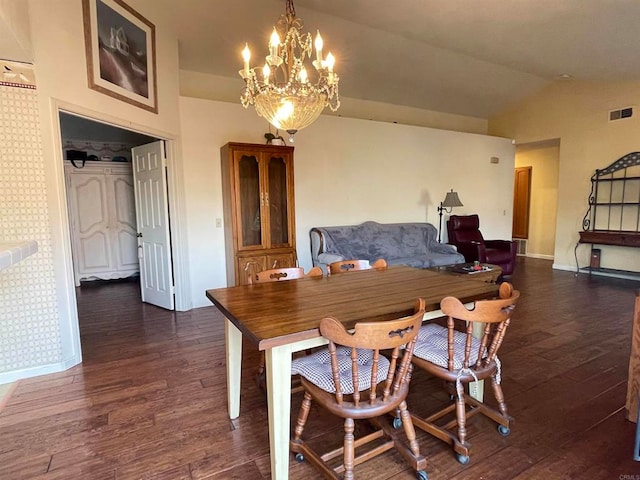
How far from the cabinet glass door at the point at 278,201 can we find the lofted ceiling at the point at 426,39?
1.52 metres

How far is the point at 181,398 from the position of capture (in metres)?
2.37

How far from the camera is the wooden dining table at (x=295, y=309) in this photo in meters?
1.47

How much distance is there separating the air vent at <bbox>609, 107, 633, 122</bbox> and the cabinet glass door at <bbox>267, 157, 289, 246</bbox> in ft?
18.2

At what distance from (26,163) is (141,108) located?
1.25 m

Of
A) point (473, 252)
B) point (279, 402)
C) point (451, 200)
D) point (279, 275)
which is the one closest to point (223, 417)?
point (279, 402)

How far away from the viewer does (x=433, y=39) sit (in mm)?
4531

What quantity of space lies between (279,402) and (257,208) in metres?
3.10

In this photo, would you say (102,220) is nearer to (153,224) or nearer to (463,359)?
(153,224)

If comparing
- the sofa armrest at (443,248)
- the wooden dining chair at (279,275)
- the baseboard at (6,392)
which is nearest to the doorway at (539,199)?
the sofa armrest at (443,248)

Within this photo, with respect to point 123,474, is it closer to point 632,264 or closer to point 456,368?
point 456,368

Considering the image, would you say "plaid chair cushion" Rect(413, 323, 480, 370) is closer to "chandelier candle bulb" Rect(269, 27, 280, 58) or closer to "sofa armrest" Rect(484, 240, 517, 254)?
"chandelier candle bulb" Rect(269, 27, 280, 58)

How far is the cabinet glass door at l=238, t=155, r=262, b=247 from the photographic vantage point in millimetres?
4215

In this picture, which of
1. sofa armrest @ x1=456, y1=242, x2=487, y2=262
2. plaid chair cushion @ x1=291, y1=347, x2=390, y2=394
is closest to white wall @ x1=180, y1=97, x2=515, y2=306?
sofa armrest @ x1=456, y1=242, x2=487, y2=262

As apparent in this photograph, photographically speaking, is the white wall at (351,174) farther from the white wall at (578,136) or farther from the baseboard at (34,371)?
the baseboard at (34,371)
